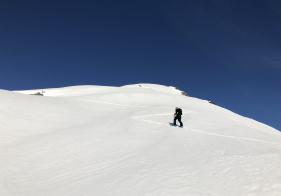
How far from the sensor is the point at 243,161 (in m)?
14.1

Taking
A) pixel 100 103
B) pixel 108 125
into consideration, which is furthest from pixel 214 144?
pixel 100 103

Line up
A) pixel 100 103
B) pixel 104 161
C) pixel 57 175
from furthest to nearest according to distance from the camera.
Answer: pixel 100 103
pixel 104 161
pixel 57 175

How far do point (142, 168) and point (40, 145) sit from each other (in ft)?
21.6

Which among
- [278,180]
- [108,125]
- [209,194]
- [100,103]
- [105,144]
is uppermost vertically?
[100,103]

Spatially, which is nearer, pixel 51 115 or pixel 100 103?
pixel 51 115

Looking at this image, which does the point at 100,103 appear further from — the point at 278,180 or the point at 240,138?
the point at 278,180

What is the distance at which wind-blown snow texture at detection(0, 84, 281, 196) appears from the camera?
11617 millimetres

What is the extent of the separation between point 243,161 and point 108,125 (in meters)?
11.7

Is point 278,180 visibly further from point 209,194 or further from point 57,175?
point 57,175

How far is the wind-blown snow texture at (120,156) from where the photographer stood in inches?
457

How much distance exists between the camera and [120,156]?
52.7 feet

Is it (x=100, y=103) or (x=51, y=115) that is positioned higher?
(x=100, y=103)

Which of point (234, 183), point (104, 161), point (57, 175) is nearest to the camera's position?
point (234, 183)

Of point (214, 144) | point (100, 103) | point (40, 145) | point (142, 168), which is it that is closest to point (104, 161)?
point (142, 168)
